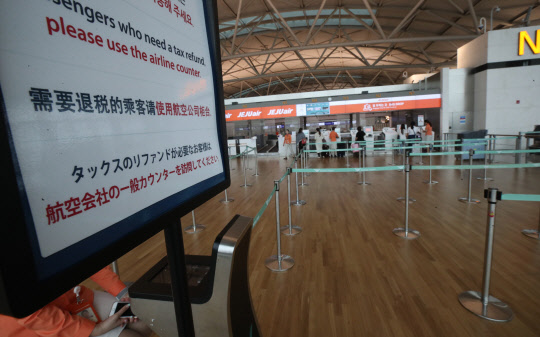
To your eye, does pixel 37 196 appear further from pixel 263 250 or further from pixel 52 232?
pixel 263 250

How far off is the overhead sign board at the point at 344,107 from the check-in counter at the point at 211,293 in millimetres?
12295

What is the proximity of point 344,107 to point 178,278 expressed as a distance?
1324 centimetres

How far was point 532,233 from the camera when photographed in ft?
12.4

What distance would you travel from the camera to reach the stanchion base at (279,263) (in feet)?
10.5

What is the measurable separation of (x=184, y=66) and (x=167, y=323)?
0.93 m

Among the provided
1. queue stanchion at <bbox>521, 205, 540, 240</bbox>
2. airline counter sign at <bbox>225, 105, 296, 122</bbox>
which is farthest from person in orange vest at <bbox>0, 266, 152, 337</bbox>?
airline counter sign at <bbox>225, 105, 296, 122</bbox>

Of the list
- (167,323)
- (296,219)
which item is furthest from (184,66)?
(296,219)

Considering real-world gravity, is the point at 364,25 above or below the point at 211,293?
above

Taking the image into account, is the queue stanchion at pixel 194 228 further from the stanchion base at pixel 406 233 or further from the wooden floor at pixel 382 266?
the stanchion base at pixel 406 233

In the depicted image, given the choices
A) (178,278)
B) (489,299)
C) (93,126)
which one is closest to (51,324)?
(178,278)

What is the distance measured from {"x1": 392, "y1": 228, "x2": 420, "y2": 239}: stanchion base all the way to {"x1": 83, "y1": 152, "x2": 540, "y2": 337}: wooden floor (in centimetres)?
10

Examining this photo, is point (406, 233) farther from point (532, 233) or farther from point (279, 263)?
point (279, 263)

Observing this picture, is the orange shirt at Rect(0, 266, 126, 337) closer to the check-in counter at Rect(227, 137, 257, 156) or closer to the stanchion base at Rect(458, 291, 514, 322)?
the stanchion base at Rect(458, 291, 514, 322)

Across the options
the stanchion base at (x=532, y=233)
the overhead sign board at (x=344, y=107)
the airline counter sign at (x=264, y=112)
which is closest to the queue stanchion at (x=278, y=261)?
the stanchion base at (x=532, y=233)
